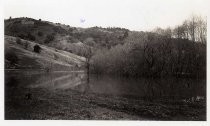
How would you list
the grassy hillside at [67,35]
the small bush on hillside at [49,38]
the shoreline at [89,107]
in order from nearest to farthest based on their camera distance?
the shoreline at [89,107]
the grassy hillside at [67,35]
the small bush on hillside at [49,38]

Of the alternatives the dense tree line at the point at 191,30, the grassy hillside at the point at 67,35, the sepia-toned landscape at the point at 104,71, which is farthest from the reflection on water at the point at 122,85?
the dense tree line at the point at 191,30

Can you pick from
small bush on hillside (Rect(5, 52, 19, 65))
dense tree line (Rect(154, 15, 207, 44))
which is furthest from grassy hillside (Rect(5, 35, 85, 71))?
dense tree line (Rect(154, 15, 207, 44))

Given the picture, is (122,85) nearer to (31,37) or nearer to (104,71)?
(104,71)

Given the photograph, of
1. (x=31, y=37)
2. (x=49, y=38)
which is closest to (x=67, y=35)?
(x=49, y=38)

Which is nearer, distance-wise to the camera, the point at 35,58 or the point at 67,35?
the point at 35,58

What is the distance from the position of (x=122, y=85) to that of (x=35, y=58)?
5.91 ft

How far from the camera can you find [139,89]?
729 cm

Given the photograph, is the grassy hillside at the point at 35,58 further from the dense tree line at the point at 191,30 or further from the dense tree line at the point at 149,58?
the dense tree line at the point at 191,30

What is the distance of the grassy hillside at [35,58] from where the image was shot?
6.95 metres

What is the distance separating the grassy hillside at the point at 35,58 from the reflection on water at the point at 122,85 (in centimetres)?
16

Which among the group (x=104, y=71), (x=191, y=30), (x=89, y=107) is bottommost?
(x=89, y=107)

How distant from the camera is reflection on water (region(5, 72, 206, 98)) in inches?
280

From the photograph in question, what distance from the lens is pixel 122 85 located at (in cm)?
724
